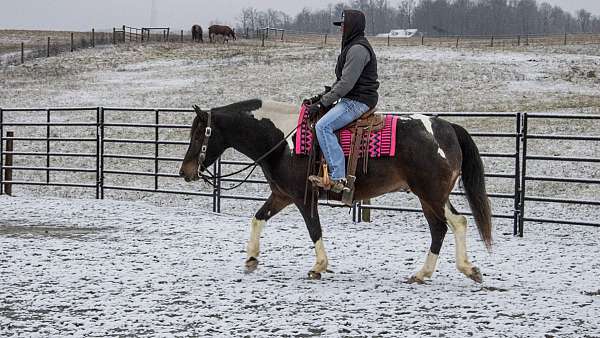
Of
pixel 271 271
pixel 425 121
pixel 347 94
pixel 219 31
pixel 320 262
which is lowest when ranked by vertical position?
pixel 271 271

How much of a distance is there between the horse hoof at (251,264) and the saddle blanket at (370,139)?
1.12 metres

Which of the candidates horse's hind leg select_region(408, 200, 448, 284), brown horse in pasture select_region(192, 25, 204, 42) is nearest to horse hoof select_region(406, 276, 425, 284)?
horse's hind leg select_region(408, 200, 448, 284)

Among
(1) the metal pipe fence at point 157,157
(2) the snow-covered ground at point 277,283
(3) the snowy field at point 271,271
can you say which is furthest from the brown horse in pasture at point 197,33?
(2) the snow-covered ground at point 277,283

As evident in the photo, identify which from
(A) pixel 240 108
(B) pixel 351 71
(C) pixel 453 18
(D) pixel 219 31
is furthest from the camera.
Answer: (C) pixel 453 18

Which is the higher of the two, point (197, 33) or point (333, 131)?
point (197, 33)

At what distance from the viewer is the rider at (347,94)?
256 inches

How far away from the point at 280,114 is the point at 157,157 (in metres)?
5.15

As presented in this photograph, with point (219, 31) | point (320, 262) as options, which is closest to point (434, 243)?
point (320, 262)

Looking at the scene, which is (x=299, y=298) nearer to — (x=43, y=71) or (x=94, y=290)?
(x=94, y=290)

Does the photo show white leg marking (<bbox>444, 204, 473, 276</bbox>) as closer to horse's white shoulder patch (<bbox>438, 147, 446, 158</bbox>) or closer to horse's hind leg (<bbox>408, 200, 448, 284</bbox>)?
horse's hind leg (<bbox>408, 200, 448, 284</bbox>)

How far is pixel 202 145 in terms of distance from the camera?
23.2ft

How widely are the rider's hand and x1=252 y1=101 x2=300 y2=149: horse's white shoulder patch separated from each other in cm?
32

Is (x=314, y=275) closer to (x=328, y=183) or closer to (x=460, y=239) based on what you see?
(x=328, y=183)

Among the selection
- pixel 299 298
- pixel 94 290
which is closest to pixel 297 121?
pixel 299 298
